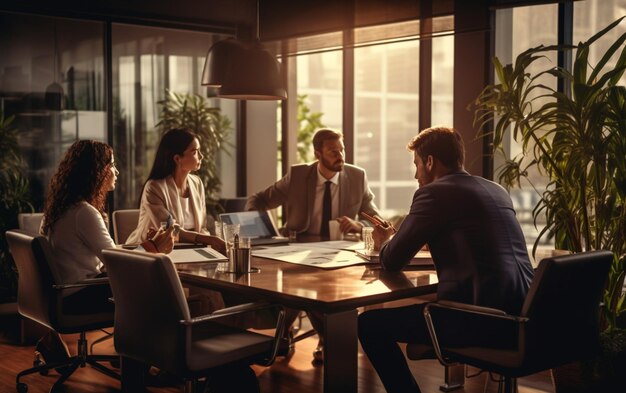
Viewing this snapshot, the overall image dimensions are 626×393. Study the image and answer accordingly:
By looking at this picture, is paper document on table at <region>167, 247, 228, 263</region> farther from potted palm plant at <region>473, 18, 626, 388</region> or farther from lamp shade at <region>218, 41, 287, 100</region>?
potted palm plant at <region>473, 18, 626, 388</region>

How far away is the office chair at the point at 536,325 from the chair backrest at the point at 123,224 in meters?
2.34

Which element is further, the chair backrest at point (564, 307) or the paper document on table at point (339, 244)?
the paper document on table at point (339, 244)

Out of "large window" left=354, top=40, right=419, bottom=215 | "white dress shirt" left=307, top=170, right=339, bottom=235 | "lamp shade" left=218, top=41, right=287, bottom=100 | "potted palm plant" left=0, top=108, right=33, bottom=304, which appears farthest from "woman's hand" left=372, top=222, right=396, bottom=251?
"large window" left=354, top=40, right=419, bottom=215

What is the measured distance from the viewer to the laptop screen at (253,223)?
4230mm

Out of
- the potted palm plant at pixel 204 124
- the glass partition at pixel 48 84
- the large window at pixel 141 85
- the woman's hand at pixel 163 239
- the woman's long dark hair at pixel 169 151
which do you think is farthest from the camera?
the potted palm plant at pixel 204 124

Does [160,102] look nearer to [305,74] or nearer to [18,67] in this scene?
[18,67]

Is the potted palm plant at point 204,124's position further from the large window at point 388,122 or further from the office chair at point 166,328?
the office chair at point 166,328

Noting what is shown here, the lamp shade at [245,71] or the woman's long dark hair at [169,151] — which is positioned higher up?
the lamp shade at [245,71]

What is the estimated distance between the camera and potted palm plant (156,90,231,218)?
6605 millimetres

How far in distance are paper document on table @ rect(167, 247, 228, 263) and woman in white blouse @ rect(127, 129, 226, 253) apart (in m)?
0.59

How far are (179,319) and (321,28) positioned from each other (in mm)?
3951

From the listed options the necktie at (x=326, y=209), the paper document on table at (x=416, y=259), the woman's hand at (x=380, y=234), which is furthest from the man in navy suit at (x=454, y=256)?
the necktie at (x=326, y=209)

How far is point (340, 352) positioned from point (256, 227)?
1.71 m

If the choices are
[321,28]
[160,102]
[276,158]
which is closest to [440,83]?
[321,28]
